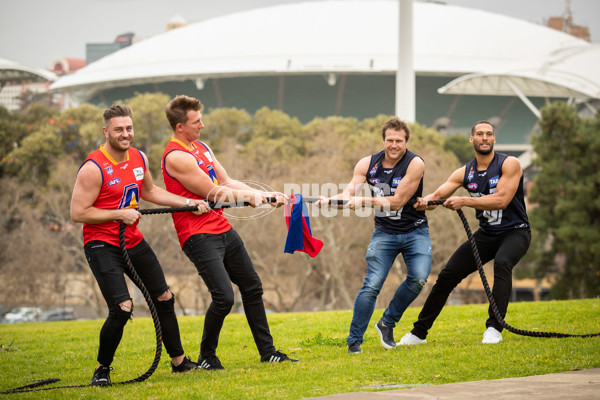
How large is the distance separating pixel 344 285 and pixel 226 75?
52.0 m

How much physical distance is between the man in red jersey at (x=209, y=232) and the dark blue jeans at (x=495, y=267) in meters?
1.87

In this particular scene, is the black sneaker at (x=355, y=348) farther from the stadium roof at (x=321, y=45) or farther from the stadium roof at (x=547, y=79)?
the stadium roof at (x=321, y=45)

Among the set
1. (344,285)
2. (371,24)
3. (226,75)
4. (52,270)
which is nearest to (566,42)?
(371,24)

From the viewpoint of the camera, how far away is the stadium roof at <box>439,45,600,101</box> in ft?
229

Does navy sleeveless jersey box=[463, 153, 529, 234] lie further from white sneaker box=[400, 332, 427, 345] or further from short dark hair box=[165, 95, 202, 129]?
short dark hair box=[165, 95, 202, 129]

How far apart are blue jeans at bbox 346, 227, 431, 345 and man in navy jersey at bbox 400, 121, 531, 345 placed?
40 cm

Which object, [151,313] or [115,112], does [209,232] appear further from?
[115,112]

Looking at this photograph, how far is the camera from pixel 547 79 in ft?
227

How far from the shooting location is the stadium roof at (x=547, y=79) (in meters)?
69.8

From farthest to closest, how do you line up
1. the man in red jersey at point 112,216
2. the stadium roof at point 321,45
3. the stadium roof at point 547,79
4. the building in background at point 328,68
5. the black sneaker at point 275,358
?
the building in background at point 328,68, the stadium roof at point 321,45, the stadium roof at point 547,79, the black sneaker at point 275,358, the man in red jersey at point 112,216

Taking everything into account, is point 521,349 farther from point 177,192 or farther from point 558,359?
point 177,192

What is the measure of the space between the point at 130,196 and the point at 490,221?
3.85 m

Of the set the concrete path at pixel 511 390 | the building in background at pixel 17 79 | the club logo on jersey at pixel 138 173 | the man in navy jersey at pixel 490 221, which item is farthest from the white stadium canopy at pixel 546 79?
the concrete path at pixel 511 390

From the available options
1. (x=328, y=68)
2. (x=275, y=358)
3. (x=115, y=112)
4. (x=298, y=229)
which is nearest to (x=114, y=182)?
(x=115, y=112)
